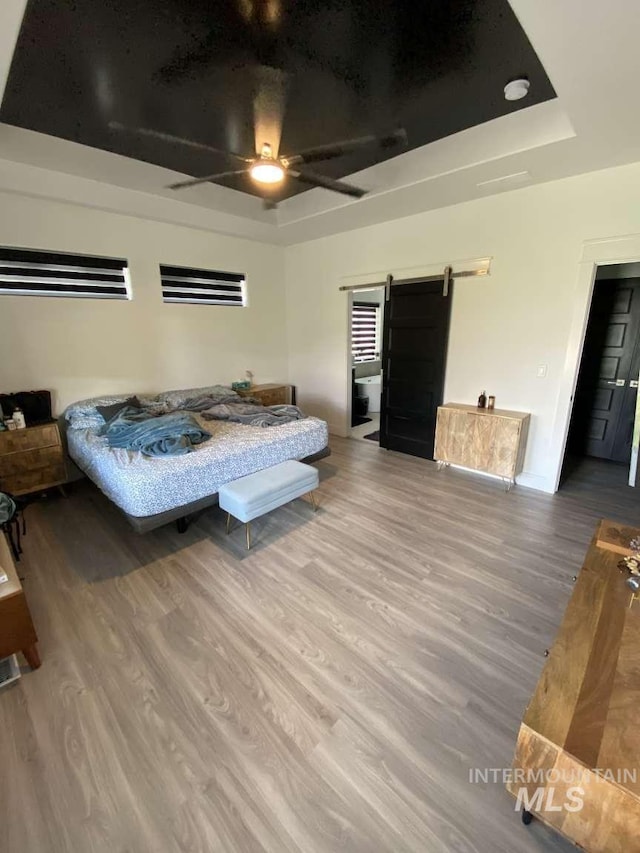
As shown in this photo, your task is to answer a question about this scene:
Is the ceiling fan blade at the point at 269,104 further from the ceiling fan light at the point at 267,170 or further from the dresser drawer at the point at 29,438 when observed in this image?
the dresser drawer at the point at 29,438

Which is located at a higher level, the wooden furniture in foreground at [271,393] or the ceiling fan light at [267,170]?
the ceiling fan light at [267,170]

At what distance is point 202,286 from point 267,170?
2.64 meters

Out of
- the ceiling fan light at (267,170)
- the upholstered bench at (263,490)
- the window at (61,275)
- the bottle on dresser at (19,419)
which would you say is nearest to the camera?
the ceiling fan light at (267,170)

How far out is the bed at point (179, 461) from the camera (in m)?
2.49

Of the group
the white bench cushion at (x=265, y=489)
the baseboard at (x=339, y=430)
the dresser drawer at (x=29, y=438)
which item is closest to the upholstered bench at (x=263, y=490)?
the white bench cushion at (x=265, y=489)

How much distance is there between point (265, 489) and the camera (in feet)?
8.96

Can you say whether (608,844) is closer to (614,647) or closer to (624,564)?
(614,647)

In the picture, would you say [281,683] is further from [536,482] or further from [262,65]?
[262,65]

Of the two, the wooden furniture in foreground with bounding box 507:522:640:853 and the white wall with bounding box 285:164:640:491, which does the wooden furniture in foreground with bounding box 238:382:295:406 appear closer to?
the white wall with bounding box 285:164:640:491

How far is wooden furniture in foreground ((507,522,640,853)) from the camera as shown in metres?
0.97

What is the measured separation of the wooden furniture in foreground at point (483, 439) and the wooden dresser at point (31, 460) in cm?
398

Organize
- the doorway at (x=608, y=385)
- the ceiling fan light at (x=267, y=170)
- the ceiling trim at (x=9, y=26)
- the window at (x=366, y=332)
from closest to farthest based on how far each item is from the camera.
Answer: the ceiling trim at (x=9, y=26), the ceiling fan light at (x=267, y=170), the doorway at (x=608, y=385), the window at (x=366, y=332)

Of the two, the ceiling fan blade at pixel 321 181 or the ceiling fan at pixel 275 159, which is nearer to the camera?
the ceiling fan at pixel 275 159

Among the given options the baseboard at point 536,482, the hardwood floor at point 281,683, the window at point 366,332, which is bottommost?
the hardwood floor at point 281,683
